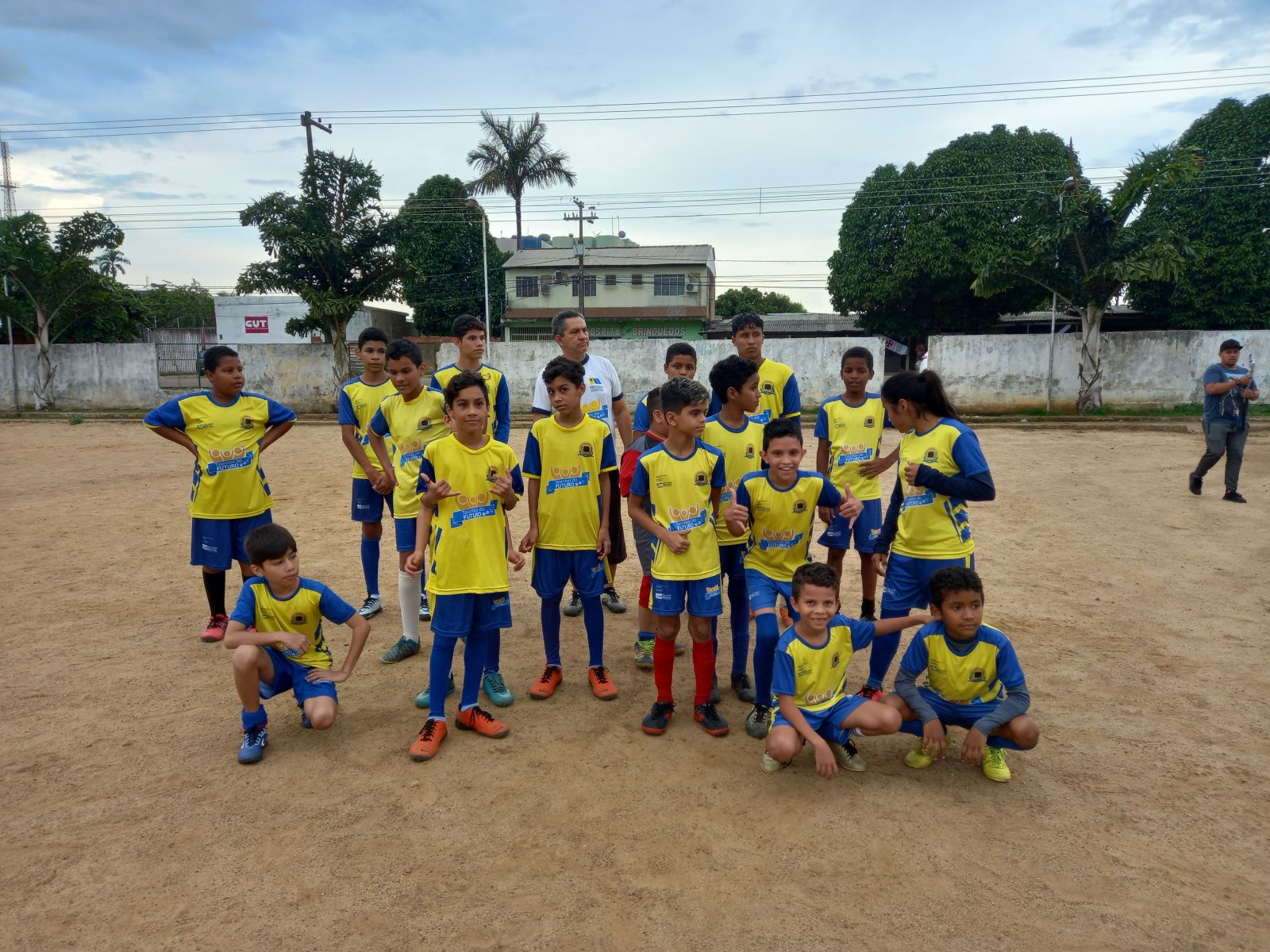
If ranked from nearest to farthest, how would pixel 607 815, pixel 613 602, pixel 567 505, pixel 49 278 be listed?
pixel 607 815 → pixel 567 505 → pixel 613 602 → pixel 49 278

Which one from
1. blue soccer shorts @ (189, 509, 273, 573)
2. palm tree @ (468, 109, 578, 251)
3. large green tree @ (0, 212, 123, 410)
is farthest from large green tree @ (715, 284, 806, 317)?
blue soccer shorts @ (189, 509, 273, 573)

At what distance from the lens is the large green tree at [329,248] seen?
21.9 m

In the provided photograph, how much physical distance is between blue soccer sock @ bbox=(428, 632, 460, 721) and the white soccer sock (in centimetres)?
110

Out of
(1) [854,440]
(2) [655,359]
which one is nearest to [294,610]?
(1) [854,440]

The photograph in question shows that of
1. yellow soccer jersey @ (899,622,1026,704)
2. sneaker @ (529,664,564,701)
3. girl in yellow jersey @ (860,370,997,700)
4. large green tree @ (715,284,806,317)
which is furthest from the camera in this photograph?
large green tree @ (715,284,806,317)

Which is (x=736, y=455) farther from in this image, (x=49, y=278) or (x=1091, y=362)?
(x=49, y=278)

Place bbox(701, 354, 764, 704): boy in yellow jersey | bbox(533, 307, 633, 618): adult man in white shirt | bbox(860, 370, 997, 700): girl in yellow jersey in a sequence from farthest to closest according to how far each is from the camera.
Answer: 1. bbox(533, 307, 633, 618): adult man in white shirt
2. bbox(701, 354, 764, 704): boy in yellow jersey
3. bbox(860, 370, 997, 700): girl in yellow jersey

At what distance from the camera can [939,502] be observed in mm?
3902

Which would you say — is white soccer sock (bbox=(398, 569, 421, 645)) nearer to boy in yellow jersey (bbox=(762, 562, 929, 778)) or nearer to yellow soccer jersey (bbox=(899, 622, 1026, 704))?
boy in yellow jersey (bbox=(762, 562, 929, 778))

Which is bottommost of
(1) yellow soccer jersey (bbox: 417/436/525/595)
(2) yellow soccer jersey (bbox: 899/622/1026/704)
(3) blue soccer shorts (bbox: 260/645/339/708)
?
(3) blue soccer shorts (bbox: 260/645/339/708)

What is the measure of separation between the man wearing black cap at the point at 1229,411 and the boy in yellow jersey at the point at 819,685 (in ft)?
25.8

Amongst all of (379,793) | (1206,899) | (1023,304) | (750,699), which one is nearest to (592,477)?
(750,699)

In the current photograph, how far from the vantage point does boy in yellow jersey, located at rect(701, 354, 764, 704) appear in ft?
13.9

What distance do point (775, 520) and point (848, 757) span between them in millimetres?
1194
